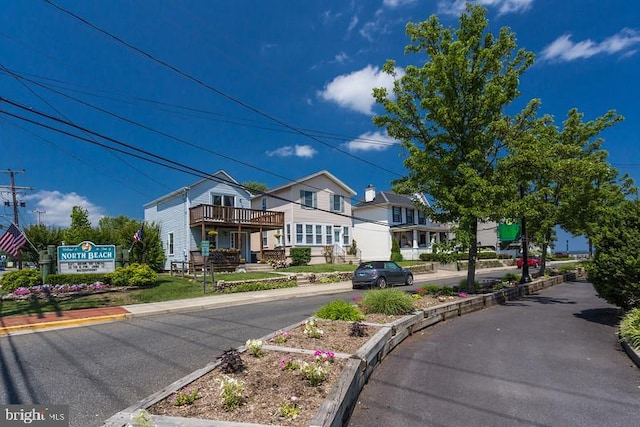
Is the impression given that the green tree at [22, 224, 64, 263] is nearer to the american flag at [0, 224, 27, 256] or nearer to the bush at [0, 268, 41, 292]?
the american flag at [0, 224, 27, 256]

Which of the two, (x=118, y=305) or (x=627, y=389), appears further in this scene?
(x=118, y=305)

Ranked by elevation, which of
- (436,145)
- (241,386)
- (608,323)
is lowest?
(608,323)

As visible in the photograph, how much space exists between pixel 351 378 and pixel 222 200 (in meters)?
26.9

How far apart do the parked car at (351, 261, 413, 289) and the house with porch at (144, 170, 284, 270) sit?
9.07 m

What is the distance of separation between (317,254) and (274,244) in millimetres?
3845

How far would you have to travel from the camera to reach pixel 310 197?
115ft

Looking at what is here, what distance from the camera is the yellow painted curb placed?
33.4ft

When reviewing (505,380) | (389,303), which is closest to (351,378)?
(505,380)

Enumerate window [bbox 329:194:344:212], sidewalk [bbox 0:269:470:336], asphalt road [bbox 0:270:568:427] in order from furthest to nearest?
window [bbox 329:194:344:212] < sidewalk [bbox 0:269:470:336] < asphalt road [bbox 0:270:568:427]

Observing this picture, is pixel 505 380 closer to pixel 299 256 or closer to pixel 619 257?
pixel 619 257

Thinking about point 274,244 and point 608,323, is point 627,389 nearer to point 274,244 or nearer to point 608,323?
point 608,323

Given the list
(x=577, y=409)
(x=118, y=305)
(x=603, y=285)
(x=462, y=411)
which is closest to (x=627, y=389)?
(x=577, y=409)
